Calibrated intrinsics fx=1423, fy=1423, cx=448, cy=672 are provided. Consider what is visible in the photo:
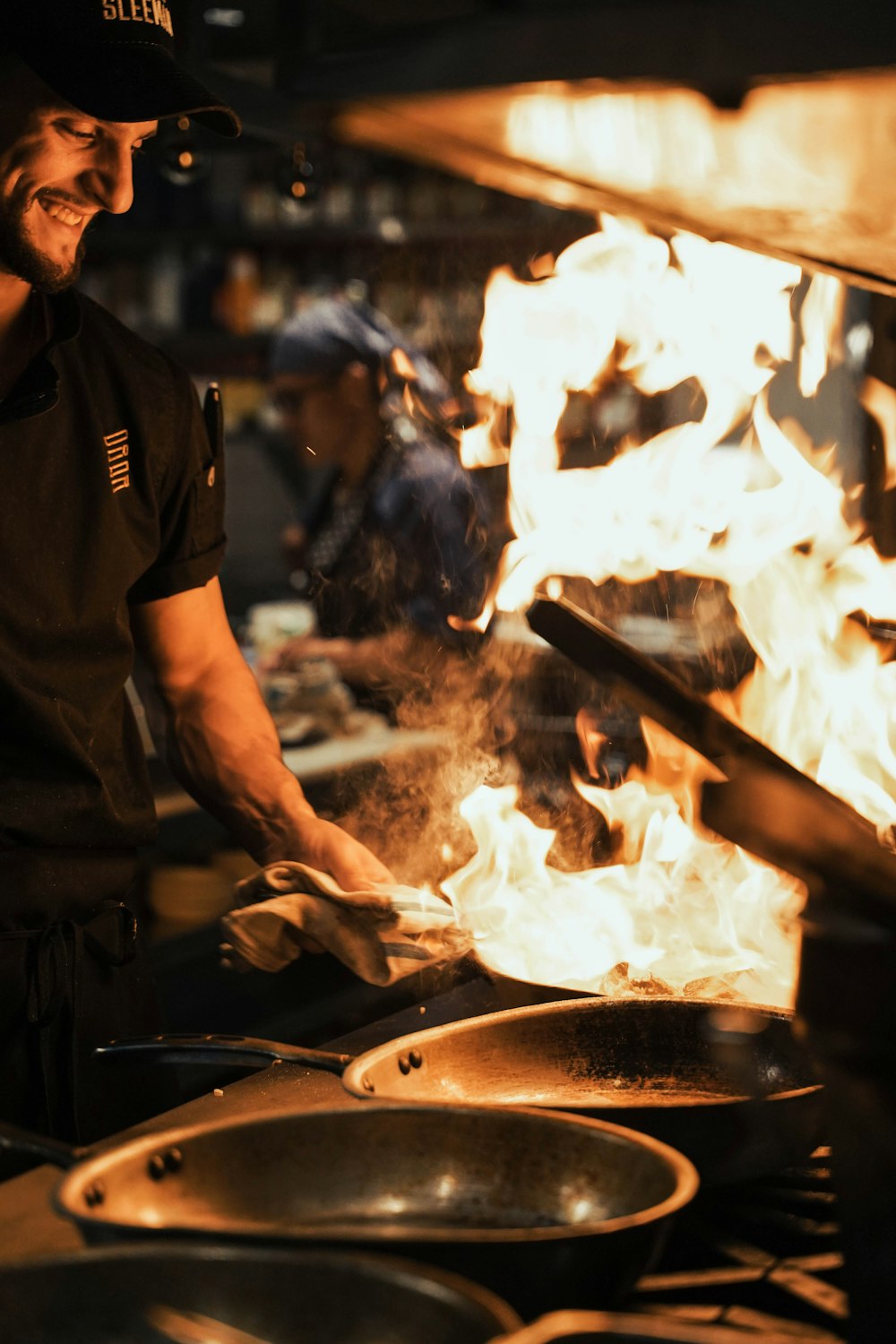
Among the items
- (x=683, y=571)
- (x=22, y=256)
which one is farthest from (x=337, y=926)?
(x=683, y=571)

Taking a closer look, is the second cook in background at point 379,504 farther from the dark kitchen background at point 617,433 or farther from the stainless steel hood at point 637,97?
the stainless steel hood at point 637,97

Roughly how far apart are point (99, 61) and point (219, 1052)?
113cm

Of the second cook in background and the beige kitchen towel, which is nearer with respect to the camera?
the beige kitchen towel

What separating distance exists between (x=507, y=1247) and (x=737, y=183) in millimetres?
965

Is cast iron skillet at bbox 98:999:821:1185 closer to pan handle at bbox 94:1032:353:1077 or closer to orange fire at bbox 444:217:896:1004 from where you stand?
pan handle at bbox 94:1032:353:1077

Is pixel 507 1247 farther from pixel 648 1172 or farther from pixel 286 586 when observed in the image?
pixel 286 586

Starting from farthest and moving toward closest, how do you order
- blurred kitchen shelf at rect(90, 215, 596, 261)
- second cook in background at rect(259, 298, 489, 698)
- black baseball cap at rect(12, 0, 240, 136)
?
blurred kitchen shelf at rect(90, 215, 596, 261)
second cook in background at rect(259, 298, 489, 698)
black baseball cap at rect(12, 0, 240, 136)

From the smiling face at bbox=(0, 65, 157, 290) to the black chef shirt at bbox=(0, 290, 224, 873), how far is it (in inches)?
4.4

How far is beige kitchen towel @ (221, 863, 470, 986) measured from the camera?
1.49m

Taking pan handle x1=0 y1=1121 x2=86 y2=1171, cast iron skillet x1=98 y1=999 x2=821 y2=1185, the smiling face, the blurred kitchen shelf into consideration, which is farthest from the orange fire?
the blurred kitchen shelf

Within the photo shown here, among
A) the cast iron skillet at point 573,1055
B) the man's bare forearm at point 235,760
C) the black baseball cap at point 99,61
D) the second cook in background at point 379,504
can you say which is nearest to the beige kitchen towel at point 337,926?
the cast iron skillet at point 573,1055

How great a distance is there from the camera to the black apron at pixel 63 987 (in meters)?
1.73

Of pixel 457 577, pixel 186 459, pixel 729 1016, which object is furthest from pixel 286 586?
pixel 729 1016

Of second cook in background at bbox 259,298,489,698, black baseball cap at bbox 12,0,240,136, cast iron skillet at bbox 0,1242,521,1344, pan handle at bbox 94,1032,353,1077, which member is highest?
black baseball cap at bbox 12,0,240,136
